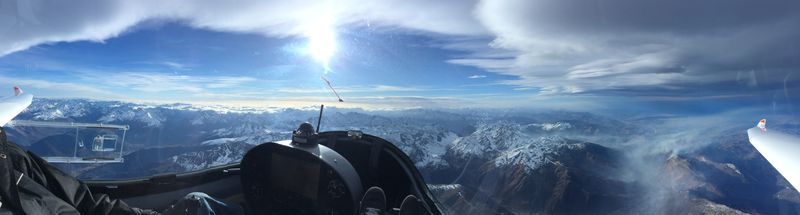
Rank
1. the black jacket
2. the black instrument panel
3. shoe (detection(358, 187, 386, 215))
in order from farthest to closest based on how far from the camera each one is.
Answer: the black instrument panel
shoe (detection(358, 187, 386, 215))
the black jacket

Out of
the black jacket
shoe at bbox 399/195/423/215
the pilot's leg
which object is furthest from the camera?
shoe at bbox 399/195/423/215

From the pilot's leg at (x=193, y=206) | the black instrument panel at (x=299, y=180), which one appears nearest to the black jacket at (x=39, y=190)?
the pilot's leg at (x=193, y=206)

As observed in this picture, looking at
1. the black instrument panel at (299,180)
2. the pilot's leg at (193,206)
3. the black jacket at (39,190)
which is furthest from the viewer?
the black instrument panel at (299,180)

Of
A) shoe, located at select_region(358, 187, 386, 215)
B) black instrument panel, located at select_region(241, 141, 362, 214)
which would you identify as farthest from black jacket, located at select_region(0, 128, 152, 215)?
shoe, located at select_region(358, 187, 386, 215)

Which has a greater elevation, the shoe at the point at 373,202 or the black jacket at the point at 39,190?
the black jacket at the point at 39,190

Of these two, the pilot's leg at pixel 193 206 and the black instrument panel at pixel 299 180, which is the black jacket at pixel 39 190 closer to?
the pilot's leg at pixel 193 206

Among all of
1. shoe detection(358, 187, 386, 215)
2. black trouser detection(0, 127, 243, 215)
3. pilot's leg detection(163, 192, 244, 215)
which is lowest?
shoe detection(358, 187, 386, 215)

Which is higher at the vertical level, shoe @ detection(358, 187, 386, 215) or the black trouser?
the black trouser

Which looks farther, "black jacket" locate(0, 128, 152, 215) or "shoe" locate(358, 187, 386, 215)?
"shoe" locate(358, 187, 386, 215)

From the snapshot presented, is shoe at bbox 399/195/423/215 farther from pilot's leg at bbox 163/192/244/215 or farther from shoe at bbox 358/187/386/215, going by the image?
pilot's leg at bbox 163/192/244/215
